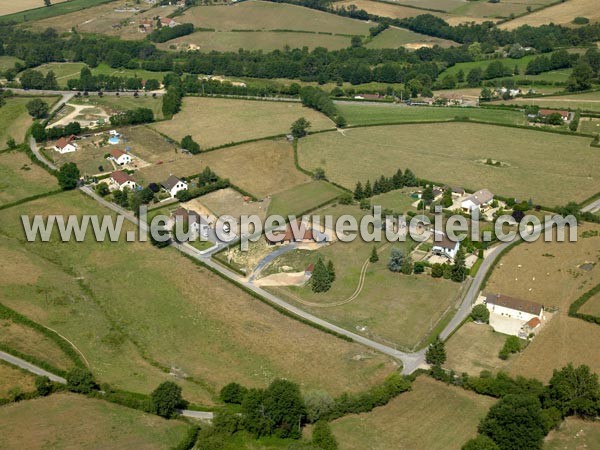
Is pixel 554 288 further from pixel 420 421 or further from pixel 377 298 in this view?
pixel 420 421

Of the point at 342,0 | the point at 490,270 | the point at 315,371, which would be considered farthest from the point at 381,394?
the point at 342,0

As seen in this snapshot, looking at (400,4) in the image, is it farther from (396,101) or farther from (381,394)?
(381,394)

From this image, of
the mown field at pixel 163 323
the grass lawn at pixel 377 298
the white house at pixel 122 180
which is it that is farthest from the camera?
the white house at pixel 122 180

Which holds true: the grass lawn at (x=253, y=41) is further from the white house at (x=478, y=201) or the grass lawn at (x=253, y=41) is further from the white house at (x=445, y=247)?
the white house at (x=445, y=247)

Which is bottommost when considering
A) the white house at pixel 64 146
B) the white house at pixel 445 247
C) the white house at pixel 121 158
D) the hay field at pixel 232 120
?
the white house at pixel 445 247

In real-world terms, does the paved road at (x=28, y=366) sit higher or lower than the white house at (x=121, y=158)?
lower

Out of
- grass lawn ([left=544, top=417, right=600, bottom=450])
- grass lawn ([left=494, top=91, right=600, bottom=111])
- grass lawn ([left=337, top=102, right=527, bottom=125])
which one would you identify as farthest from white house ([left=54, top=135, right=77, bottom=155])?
grass lawn ([left=544, top=417, right=600, bottom=450])

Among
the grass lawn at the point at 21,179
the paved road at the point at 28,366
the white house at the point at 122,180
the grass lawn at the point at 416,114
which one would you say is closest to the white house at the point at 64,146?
the grass lawn at the point at 21,179

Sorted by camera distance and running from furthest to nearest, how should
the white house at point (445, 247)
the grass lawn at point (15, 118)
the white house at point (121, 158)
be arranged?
the grass lawn at point (15, 118), the white house at point (121, 158), the white house at point (445, 247)

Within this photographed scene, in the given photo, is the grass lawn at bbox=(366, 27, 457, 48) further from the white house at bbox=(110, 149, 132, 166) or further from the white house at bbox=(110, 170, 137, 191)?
the white house at bbox=(110, 170, 137, 191)
